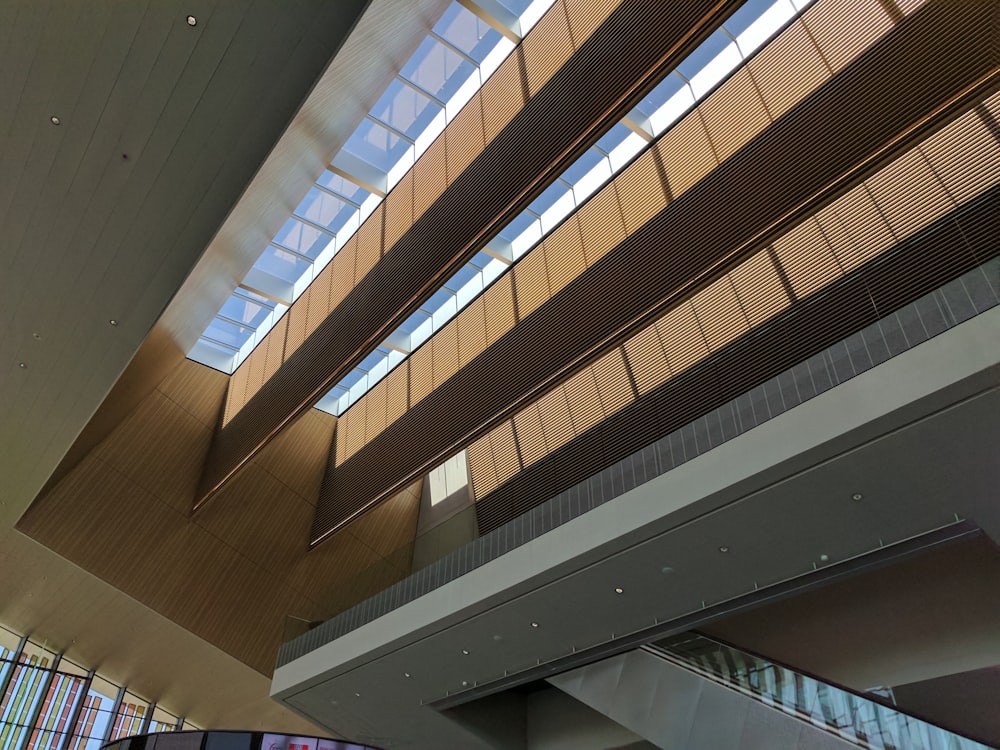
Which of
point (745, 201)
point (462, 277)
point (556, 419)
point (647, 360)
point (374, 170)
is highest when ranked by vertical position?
point (374, 170)

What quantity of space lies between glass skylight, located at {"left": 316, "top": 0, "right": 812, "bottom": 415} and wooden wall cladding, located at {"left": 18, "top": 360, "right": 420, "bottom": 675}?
167 inches

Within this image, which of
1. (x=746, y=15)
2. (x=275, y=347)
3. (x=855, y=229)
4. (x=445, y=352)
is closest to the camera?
(x=746, y=15)

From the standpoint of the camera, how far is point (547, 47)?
41.6 ft

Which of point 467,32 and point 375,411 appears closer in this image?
point 467,32

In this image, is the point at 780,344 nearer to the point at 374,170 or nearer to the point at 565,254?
the point at 565,254

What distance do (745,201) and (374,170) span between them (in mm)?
7774

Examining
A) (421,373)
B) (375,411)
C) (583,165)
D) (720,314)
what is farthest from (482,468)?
(583,165)

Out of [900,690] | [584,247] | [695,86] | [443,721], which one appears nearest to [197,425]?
[443,721]

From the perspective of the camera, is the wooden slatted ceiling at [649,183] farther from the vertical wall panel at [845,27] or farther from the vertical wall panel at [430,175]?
the vertical wall panel at [430,175]

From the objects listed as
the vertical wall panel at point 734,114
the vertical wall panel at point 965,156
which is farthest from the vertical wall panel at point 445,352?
the vertical wall panel at point 965,156

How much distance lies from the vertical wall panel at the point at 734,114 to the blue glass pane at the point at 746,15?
667 millimetres

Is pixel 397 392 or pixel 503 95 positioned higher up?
pixel 503 95

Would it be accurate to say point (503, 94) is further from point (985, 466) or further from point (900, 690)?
point (900, 690)

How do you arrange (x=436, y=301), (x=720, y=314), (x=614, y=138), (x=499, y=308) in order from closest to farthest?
(x=720, y=314) < (x=614, y=138) < (x=499, y=308) < (x=436, y=301)
